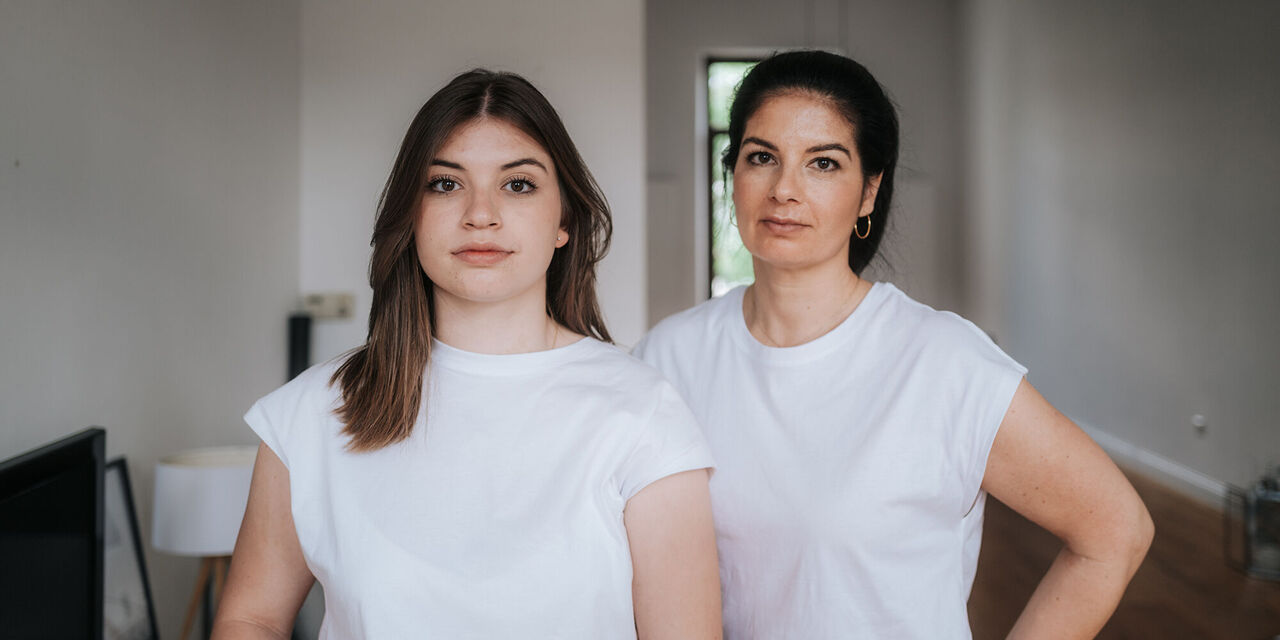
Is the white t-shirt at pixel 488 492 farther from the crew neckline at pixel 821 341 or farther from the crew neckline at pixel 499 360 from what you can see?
the crew neckline at pixel 821 341

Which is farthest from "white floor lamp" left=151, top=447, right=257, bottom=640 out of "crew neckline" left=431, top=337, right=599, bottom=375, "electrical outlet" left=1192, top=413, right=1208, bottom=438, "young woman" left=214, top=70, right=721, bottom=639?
"electrical outlet" left=1192, top=413, right=1208, bottom=438

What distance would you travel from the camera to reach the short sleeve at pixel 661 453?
112 centimetres

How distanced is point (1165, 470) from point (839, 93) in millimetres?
5055

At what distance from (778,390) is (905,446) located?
0.20m

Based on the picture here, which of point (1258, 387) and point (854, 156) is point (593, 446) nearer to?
point (854, 156)

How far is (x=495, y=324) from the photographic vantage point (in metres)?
1.23

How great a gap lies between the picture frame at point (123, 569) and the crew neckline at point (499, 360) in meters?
1.33

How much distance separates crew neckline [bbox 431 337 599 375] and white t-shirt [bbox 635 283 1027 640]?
31 centimetres

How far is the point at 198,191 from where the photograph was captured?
2.63 metres

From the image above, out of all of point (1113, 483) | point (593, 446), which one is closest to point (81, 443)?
point (593, 446)

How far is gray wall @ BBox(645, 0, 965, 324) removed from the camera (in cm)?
839

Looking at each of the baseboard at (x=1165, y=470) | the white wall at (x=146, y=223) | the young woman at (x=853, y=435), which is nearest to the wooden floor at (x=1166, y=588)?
the baseboard at (x=1165, y=470)

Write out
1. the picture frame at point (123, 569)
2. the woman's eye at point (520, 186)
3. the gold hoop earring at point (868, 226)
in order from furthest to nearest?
the picture frame at point (123, 569) < the gold hoop earring at point (868, 226) < the woman's eye at point (520, 186)

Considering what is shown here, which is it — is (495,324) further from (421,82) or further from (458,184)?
(421,82)
